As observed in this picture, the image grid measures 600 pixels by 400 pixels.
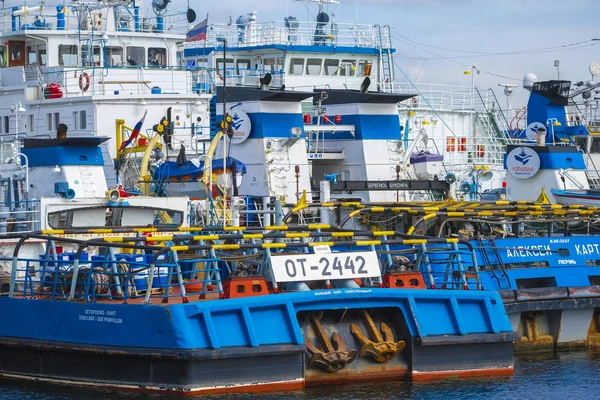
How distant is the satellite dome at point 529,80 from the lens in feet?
127

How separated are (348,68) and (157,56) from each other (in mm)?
8852

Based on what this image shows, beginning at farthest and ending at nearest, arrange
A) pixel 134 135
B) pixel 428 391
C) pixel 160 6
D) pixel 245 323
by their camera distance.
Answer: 1. pixel 160 6
2. pixel 134 135
3. pixel 428 391
4. pixel 245 323

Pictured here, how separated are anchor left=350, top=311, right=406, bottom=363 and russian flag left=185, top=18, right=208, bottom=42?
18.0 metres

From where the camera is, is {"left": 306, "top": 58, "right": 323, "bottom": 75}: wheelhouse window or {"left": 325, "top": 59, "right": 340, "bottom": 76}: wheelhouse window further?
{"left": 325, "top": 59, "right": 340, "bottom": 76}: wheelhouse window

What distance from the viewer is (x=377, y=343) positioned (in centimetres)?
1708

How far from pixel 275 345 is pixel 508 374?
12.5 ft

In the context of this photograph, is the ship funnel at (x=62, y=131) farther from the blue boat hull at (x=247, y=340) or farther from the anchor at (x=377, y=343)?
the anchor at (x=377, y=343)

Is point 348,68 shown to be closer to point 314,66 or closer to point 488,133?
point 314,66

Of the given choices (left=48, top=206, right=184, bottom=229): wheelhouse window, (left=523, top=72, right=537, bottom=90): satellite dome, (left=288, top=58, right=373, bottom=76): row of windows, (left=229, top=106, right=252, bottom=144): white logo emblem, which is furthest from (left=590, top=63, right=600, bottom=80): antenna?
(left=48, top=206, right=184, bottom=229): wheelhouse window

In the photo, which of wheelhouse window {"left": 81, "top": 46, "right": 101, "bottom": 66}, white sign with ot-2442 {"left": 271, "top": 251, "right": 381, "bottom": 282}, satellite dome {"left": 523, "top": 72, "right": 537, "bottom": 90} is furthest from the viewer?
satellite dome {"left": 523, "top": 72, "right": 537, "bottom": 90}

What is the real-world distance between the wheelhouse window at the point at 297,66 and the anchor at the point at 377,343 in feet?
75.5

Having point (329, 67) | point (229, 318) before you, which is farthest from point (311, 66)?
point (229, 318)

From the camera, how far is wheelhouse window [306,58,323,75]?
40.0m

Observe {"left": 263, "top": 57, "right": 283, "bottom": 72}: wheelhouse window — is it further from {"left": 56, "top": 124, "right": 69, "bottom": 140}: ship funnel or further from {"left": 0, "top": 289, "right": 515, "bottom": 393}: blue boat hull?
{"left": 0, "top": 289, "right": 515, "bottom": 393}: blue boat hull
